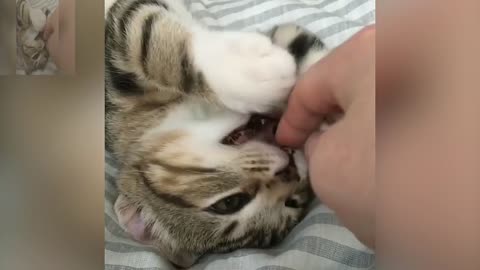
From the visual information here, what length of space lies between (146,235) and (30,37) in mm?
266

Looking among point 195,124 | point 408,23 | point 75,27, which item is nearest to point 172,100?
point 195,124

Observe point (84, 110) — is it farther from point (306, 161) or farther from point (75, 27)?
point (306, 161)

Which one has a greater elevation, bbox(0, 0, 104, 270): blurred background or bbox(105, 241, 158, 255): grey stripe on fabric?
bbox(0, 0, 104, 270): blurred background

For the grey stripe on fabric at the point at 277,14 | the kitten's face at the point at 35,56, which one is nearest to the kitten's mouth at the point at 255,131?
the grey stripe on fabric at the point at 277,14

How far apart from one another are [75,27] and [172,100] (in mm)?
139

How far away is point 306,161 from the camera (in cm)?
60

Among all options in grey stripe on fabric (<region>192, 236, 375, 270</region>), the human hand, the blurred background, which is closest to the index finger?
the human hand

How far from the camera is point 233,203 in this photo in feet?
2.01

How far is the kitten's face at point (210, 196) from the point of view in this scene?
23.9 inches

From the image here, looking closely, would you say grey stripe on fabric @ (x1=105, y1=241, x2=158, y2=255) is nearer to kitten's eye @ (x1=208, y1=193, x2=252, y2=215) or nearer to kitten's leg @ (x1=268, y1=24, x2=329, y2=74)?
kitten's eye @ (x1=208, y1=193, x2=252, y2=215)

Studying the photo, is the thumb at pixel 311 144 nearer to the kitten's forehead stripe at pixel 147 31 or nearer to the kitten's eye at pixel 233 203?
the kitten's eye at pixel 233 203

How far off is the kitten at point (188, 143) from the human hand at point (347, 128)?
0.08 feet

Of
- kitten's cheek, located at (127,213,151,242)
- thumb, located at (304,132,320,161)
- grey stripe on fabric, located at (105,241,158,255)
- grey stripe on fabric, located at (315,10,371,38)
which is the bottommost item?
grey stripe on fabric, located at (105,241,158,255)

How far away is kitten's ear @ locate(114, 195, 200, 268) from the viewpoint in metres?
0.61
